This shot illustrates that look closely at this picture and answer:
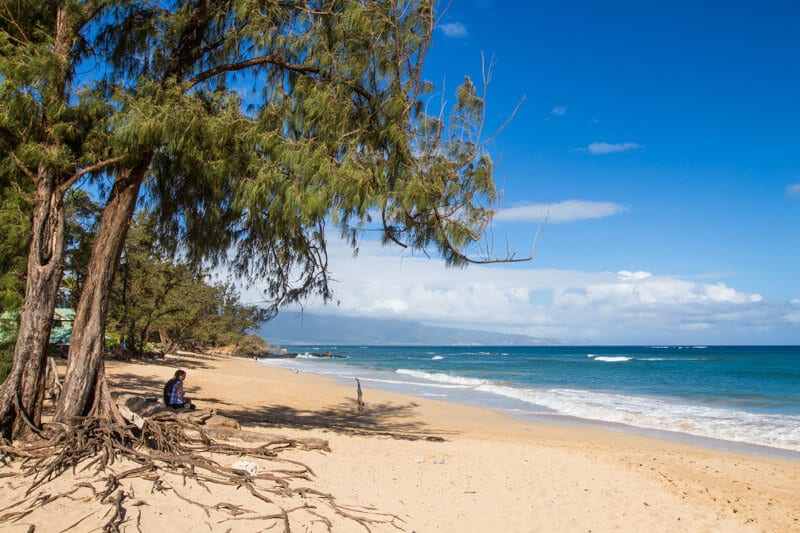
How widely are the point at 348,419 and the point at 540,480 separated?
710 cm

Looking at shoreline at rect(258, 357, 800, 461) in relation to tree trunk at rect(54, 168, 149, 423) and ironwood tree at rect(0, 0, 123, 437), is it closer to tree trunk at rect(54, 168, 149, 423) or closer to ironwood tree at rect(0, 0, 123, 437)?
tree trunk at rect(54, 168, 149, 423)

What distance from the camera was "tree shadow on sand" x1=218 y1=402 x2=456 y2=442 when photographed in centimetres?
1070

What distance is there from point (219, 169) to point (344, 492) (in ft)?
13.1

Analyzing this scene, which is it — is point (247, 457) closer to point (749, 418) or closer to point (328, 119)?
point (328, 119)

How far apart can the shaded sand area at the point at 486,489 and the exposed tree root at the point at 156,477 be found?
0.03 m

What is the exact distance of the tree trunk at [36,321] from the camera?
6.12 meters

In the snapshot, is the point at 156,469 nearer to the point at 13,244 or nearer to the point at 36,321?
the point at 36,321

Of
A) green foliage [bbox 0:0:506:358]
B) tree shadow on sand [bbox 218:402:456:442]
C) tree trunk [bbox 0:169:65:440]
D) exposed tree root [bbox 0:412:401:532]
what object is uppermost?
A: green foliage [bbox 0:0:506:358]

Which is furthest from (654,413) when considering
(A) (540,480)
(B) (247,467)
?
(B) (247,467)

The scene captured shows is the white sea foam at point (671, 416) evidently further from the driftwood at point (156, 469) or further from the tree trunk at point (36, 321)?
the tree trunk at point (36, 321)

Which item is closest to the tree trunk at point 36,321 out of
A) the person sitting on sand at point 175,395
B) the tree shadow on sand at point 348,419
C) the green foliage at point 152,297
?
the person sitting on sand at point 175,395

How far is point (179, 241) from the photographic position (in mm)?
8852

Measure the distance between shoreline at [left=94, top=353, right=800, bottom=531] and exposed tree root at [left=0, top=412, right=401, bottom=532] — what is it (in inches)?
14.8

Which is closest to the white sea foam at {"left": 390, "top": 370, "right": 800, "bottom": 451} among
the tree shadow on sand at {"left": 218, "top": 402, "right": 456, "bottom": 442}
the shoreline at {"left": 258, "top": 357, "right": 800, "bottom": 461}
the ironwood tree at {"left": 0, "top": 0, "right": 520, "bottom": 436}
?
the shoreline at {"left": 258, "top": 357, "right": 800, "bottom": 461}
